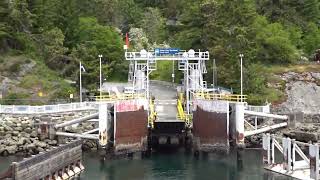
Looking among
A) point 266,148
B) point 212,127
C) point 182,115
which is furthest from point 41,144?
point 266,148

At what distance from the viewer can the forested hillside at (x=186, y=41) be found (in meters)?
69.9

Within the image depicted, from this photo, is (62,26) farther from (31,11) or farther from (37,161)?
(37,161)

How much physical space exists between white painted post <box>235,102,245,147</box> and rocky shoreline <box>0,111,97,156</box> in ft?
43.1

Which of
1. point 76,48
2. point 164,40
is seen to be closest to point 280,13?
point 164,40

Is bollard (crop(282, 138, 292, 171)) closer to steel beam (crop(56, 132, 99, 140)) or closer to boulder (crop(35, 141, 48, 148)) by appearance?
steel beam (crop(56, 132, 99, 140))

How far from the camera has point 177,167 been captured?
48.5 metres

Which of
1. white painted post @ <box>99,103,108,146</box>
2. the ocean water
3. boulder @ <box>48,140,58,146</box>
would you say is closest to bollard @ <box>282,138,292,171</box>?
the ocean water

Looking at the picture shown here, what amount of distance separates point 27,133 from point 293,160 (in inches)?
1005

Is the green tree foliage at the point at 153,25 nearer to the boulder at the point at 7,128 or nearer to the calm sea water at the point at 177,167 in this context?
the boulder at the point at 7,128

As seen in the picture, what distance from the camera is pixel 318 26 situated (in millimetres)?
94938

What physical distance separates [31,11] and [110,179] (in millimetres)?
39974

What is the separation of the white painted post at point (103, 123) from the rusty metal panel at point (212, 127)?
851 cm

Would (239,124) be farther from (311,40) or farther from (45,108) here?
(311,40)

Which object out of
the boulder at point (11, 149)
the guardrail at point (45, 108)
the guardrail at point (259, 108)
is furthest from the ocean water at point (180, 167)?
the boulder at point (11, 149)
